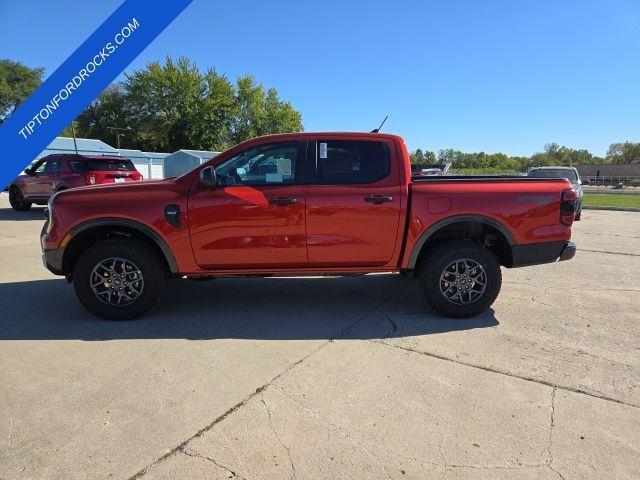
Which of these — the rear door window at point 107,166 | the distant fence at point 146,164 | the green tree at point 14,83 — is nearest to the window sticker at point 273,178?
the rear door window at point 107,166

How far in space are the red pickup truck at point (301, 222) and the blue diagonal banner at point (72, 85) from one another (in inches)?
48.5

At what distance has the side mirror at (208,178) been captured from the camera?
4371 mm

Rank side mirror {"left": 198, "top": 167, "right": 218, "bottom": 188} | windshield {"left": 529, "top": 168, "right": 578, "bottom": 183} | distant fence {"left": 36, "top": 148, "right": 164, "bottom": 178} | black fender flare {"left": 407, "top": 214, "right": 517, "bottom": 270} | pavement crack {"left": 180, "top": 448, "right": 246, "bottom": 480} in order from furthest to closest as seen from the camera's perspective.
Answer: distant fence {"left": 36, "top": 148, "right": 164, "bottom": 178}, windshield {"left": 529, "top": 168, "right": 578, "bottom": 183}, black fender flare {"left": 407, "top": 214, "right": 517, "bottom": 270}, side mirror {"left": 198, "top": 167, "right": 218, "bottom": 188}, pavement crack {"left": 180, "top": 448, "right": 246, "bottom": 480}

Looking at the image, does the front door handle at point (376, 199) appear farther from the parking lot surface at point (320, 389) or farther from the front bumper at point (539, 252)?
the front bumper at point (539, 252)

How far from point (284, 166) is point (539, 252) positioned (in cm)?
278

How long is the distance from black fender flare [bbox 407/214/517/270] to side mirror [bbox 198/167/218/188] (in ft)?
6.87

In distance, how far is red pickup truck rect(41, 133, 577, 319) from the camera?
14.5 feet

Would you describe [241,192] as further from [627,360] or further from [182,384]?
[627,360]

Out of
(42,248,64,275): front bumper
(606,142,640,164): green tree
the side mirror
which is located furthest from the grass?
(606,142,640,164): green tree

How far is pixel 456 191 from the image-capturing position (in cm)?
450

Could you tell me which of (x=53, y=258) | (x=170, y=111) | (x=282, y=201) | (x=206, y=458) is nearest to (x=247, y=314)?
(x=282, y=201)

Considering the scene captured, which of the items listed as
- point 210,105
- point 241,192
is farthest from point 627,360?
point 210,105

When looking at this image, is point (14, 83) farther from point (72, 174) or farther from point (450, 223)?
point (450, 223)

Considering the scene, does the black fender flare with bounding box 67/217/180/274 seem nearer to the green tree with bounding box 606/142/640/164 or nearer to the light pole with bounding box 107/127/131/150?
the light pole with bounding box 107/127/131/150
